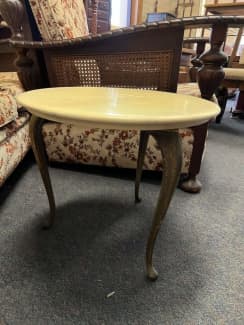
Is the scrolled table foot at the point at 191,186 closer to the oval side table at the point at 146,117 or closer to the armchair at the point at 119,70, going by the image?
the armchair at the point at 119,70

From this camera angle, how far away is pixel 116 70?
0.98 m

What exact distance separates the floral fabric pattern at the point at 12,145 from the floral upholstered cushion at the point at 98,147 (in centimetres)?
12

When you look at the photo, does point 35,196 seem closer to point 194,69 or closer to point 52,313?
point 52,313

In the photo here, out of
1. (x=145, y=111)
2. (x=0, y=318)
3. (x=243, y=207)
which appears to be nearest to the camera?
(x=145, y=111)

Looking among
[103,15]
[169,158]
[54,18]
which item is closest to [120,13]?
[103,15]

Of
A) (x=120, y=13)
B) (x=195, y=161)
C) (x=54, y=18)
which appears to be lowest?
(x=195, y=161)

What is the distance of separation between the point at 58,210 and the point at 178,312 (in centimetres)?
58

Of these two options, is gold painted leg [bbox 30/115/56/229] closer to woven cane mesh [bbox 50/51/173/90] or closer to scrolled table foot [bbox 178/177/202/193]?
woven cane mesh [bbox 50/51/173/90]

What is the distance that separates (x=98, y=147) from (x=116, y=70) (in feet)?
1.25

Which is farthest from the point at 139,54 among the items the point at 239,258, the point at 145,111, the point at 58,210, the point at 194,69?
the point at 194,69

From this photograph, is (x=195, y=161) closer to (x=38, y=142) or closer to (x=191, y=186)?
(x=191, y=186)

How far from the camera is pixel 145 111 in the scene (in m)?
0.43

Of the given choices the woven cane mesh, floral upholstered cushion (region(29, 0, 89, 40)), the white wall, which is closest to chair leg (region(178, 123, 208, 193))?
the woven cane mesh

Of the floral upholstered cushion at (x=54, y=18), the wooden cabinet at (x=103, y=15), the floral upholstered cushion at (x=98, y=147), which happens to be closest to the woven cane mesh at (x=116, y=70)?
the floral upholstered cushion at (x=54, y=18)
